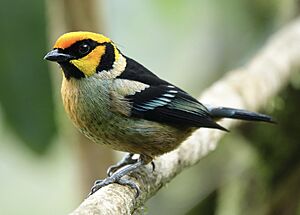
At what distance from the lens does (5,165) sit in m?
5.25

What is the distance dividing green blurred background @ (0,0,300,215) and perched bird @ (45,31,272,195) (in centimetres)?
31

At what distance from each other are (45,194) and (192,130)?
2.38 meters

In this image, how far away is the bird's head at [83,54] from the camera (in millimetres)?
3201

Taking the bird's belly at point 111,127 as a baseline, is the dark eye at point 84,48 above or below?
above

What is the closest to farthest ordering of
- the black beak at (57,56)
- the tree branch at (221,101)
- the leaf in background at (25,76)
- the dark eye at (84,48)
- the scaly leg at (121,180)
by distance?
1. the tree branch at (221,101)
2. the scaly leg at (121,180)
3. the black beak at (57,56)
4. the dark eye at (84,48)
5. the leaf in background at (25,76)

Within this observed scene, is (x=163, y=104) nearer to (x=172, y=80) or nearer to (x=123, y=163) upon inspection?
(x=123, y=163)

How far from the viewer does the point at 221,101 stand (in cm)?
394

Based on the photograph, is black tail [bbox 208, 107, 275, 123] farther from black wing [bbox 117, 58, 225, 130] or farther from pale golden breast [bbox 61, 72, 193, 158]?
pale golden breast [bbox 61, 72, 193, 158]

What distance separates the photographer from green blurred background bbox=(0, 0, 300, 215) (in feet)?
12.2

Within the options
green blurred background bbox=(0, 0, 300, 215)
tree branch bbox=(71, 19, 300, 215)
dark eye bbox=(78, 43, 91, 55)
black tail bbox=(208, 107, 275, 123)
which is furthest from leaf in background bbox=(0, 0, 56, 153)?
black tail bbox=(208, 107, 275, 123)

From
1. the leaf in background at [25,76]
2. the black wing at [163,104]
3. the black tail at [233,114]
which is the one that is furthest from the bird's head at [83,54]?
the black tail at [233,114]

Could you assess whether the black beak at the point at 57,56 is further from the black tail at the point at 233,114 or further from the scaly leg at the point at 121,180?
the black tail at the point at 233,114

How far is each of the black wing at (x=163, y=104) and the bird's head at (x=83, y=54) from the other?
0.10 m

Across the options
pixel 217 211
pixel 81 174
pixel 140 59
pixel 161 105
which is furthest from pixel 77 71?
pixel 140 59
